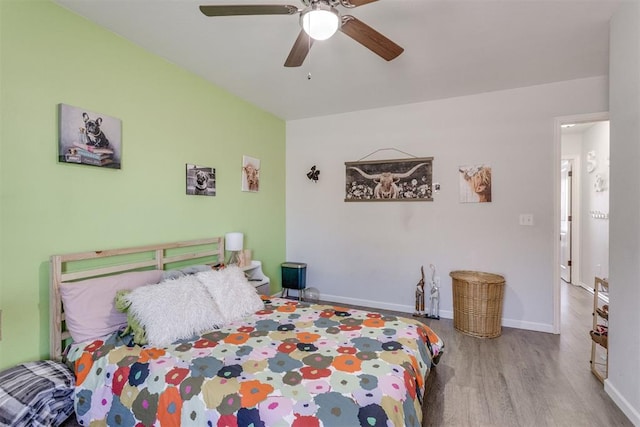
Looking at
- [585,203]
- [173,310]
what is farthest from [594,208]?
[173,310]

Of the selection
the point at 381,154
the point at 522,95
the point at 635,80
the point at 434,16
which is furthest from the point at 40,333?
the point at 522,95

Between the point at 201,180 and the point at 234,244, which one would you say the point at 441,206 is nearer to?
the point at 234,244

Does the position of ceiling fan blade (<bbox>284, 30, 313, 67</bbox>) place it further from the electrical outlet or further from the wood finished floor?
the electrical outlet

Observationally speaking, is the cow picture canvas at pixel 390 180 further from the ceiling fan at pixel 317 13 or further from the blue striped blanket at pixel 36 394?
the blue striped blanket at pixel 36 394

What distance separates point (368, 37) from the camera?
1.71 m

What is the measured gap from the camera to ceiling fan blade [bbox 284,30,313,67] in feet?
5.65

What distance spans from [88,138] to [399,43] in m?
2.41

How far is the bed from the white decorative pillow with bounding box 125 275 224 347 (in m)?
0.02

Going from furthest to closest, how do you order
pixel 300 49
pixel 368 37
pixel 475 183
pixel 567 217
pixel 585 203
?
pixel 567 217, pixel 585 203, pixel 475 183, pixel 300 49, pixel 368 37

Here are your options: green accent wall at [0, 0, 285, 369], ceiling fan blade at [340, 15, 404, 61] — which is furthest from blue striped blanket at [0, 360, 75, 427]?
ceiling fan blade at [340, 15, 404, 61]

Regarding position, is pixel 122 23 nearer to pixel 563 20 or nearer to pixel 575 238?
pixel 563 20

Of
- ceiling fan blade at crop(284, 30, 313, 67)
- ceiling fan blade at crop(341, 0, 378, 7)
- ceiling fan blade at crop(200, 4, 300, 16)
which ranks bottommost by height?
ceiling fan blade at crop(284, 30, 313, 67)

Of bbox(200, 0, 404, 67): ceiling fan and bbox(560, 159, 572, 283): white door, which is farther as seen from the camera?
bbox(560, 159, 572, 283): white door

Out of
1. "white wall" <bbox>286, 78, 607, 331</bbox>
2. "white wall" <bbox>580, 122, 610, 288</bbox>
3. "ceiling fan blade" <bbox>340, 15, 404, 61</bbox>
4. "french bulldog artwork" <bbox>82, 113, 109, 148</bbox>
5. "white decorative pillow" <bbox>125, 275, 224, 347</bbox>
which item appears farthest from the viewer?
"white wall" <bbox>580, 122, 610, 288</bbox>
